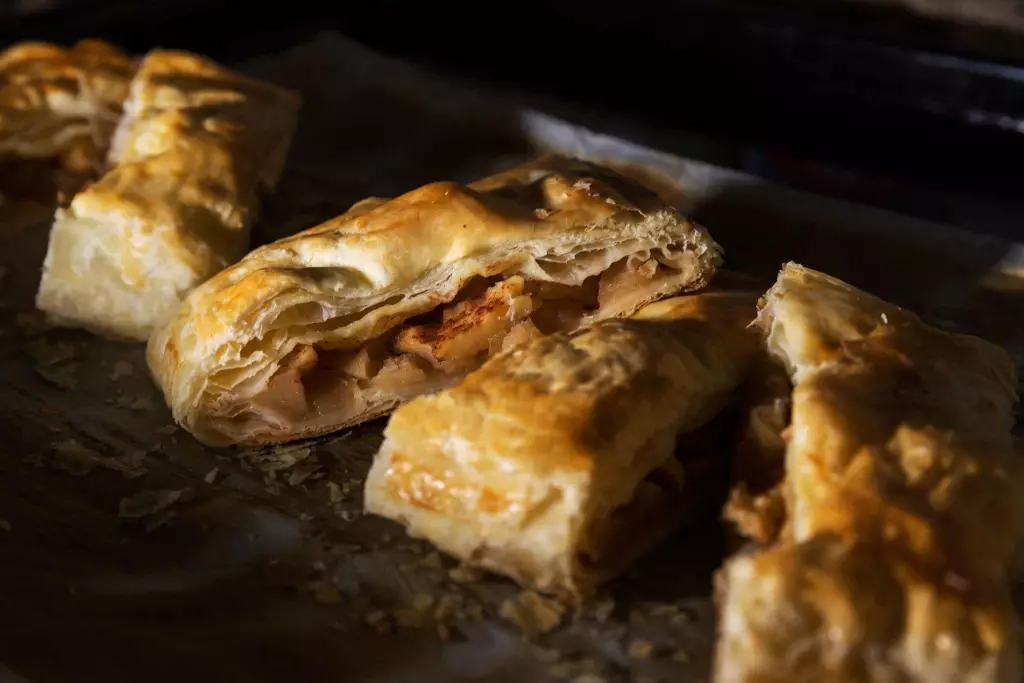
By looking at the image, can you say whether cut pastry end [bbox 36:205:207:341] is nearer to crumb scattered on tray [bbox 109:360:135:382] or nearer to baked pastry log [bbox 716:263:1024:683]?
crumb scattered on tray [bbox 109:360:135:382]


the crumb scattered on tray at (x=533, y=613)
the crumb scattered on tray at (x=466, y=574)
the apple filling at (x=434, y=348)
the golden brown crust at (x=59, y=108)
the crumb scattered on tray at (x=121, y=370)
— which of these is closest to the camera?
the crumb scattered on tray at (x=533, y=613)

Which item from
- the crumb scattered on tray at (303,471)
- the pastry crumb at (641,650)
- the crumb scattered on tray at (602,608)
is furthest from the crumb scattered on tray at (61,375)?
the pastry crumb at (641,650)

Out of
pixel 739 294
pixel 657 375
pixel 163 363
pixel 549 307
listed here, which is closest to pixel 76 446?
pixel 163 363

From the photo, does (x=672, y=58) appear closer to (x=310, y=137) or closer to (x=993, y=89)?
(x=993, y=89)

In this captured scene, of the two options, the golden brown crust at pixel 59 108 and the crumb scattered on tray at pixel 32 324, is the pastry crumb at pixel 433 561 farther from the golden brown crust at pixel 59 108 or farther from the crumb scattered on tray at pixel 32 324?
the golden brown crust at pixel 59 108

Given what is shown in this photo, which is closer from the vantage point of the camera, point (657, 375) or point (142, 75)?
point (657, 375)

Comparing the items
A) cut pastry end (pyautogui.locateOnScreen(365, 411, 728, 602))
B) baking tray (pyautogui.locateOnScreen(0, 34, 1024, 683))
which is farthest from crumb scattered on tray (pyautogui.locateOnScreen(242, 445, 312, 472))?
cut pastry end (pyautogui.locateOnScreen(365, 411, 728, 602))
